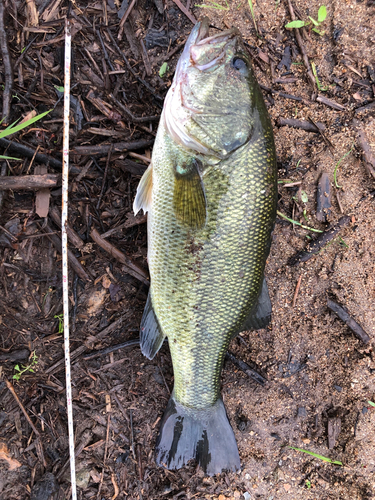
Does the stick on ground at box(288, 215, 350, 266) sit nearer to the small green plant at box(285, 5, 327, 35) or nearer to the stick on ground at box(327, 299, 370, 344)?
the stick on ground at box(327, 299, 370, 344)

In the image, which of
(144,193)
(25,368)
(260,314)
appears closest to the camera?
(144,193)

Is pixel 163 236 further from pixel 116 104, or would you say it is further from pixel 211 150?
pixel 116 104

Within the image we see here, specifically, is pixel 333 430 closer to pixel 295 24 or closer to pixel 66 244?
pixel 66 244

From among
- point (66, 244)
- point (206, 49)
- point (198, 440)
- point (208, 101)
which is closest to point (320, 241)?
point (208, 101)

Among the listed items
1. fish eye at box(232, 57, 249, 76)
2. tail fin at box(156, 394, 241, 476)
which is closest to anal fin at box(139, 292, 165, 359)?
tail fin at box(156, 394, 241, 476)

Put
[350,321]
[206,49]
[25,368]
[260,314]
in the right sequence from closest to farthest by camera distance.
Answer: [206,49]
[260,314]
[25,368]
[350,321]

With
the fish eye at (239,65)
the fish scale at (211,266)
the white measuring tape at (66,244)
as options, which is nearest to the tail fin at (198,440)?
the fish scale at (211,266)

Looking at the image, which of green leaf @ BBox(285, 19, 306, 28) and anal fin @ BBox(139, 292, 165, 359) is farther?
green leaf @ BBox(285, 19, 306, 28)
